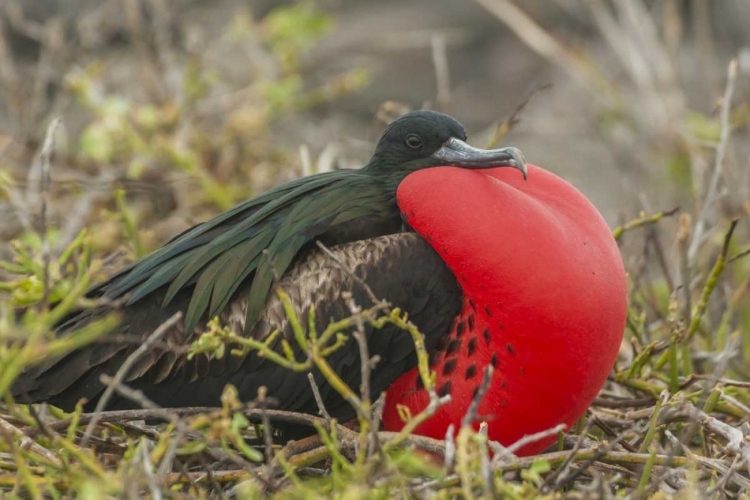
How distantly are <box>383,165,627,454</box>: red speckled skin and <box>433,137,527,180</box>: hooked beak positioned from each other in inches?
2.3

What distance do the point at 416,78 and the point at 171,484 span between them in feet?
22.0

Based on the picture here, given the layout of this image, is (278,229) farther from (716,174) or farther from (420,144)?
(716,174)

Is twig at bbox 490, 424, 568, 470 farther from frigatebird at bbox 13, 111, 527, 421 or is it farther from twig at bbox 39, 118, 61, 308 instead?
twig at bbox 39, 118, 61, 308

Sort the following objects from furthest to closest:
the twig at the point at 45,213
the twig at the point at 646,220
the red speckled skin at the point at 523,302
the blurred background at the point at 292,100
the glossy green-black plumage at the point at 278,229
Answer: the blurred background at the point at 292,100 → the twig at the point at 646,220 → the glossy green-black plumage at the point at 278,229 → the red speckled skin at the point at 523,302 → the twig at the point at 45,213

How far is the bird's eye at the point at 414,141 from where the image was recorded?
2.81 m

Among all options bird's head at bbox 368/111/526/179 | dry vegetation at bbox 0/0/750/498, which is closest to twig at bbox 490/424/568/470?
dry vegetation at bbox 0/0/750/498

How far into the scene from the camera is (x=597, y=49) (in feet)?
27.6

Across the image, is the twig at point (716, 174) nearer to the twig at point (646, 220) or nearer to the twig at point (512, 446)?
the twig at point (646, 220)

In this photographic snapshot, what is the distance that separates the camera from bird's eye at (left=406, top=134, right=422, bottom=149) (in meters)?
2.81

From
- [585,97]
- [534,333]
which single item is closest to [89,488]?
[534,333]

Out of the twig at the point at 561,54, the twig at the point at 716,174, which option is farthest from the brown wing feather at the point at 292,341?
the twig at the point at 561,54

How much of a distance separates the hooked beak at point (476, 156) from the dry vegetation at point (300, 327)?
41cm

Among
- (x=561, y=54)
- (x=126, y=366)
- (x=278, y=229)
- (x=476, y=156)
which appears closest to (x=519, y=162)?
(x=476, y=156)

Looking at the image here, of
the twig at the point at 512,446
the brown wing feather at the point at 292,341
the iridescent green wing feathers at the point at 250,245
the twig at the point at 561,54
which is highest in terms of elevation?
the twig at the point at 561,54
